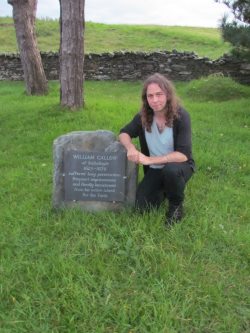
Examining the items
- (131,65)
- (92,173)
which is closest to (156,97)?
(92,173)

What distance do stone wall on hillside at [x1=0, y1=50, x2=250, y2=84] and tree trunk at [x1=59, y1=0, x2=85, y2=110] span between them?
7.62 m

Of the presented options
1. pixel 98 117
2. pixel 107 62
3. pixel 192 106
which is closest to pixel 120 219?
pixel 98 117

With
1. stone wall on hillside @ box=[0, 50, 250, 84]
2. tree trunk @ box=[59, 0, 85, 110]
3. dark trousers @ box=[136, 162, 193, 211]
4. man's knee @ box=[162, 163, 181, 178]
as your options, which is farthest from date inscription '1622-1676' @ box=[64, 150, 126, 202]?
stone wall on hillside @ box=[0, 50, 250, 84]

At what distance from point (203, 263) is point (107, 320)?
956 mm

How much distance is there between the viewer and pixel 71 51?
764 cm

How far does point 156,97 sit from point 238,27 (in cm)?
574

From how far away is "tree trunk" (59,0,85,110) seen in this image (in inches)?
295

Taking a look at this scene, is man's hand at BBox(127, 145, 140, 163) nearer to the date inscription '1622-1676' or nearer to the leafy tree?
the date inscription '1622-1676'

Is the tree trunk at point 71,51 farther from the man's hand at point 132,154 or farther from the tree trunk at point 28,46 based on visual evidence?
the man's hand at point 132,154

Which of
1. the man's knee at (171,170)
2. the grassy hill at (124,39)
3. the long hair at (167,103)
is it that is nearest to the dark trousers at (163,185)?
the man's knee at (171,170)

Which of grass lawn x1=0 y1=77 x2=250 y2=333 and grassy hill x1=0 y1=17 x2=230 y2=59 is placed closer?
grass lawn x1=0 y1=77 x2=250 y2=333

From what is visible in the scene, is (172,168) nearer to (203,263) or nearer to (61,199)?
(203,263)

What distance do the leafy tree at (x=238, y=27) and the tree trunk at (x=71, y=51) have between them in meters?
3.00

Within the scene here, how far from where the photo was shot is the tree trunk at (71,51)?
750cm
